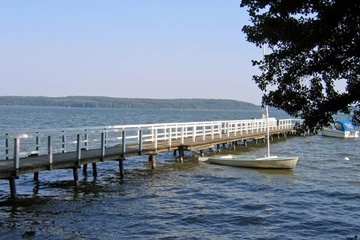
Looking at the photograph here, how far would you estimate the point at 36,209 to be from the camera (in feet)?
46.5

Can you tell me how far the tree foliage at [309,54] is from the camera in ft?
27.9

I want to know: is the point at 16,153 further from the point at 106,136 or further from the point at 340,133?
the point at 340,133

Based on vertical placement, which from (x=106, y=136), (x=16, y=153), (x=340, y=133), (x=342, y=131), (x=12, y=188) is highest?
(x=106, y=136)

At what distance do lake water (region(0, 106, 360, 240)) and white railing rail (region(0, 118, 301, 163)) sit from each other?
4.24 ft

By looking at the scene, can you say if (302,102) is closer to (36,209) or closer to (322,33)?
(322,33)

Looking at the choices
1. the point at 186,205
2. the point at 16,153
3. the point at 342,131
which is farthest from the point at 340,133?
the point at 16,153

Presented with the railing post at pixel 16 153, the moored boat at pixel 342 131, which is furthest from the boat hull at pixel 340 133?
the railing post at pixel 16 153

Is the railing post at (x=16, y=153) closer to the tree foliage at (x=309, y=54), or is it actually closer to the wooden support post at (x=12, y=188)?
the wooden support post at (x=12, y=188)

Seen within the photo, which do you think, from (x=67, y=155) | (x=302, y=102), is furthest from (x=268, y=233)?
(x=67, y=155)

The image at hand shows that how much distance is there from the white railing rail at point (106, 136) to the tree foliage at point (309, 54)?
8782 mm

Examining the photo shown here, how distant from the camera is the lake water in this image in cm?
1222

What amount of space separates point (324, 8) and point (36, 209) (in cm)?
1042

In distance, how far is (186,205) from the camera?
1522 cm

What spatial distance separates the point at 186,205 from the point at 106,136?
29.8ft
